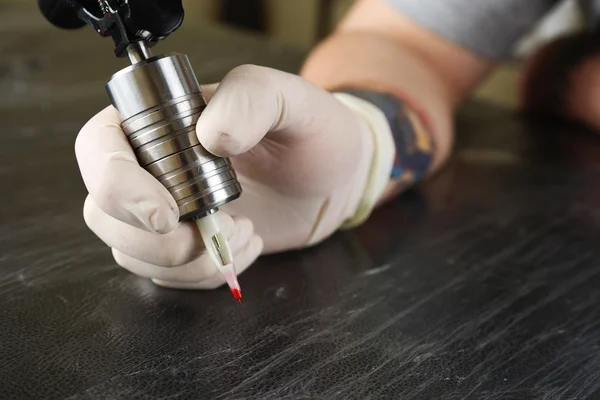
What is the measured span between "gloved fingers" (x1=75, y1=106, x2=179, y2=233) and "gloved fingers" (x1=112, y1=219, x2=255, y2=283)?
2.5 inches

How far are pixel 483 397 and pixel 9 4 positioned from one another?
1126 mm

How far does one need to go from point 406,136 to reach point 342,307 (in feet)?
0.62

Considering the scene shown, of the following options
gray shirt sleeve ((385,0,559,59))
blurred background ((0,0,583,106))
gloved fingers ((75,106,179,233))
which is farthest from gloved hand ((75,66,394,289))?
blurred background ((0,0,583,106))

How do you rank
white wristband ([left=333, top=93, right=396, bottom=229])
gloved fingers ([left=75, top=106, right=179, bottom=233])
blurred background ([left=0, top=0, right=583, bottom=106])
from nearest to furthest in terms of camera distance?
1. gloved fingers ([left=75, top=106, right=179, bottom=233])
2. white wristband ([left=333, top=93, right=396, bottom=229])
3. blurred background ([left=0, top=0, right=583, bottom=106])

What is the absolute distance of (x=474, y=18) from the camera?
622 mm

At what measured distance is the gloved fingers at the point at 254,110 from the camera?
0.90 feet

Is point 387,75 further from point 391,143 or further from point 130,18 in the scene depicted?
point 130,18

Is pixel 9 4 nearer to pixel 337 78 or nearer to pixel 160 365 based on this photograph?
pixel 337 78

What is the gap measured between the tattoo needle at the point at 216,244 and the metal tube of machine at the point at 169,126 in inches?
0.7

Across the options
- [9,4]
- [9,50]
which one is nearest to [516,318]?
[9,50]

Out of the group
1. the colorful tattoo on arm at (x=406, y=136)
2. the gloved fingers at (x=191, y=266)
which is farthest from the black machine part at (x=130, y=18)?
the colorful tattoo on arm at (x=406, y=136)

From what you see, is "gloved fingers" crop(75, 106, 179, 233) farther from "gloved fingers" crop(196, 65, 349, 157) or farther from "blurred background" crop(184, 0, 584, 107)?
"blurred background" crop(184, 0, 584, 107)

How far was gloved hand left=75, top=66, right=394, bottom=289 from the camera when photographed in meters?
0.27

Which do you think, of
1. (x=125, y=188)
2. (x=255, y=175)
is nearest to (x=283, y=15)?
(x=255, y=175)
